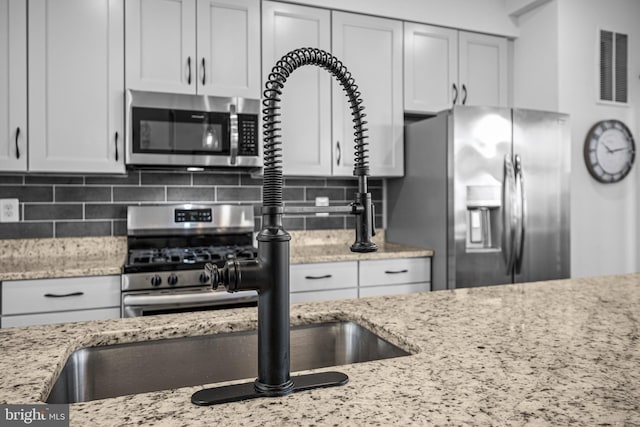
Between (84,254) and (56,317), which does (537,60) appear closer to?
(84,254)

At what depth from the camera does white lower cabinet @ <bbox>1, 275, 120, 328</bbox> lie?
2133 mm

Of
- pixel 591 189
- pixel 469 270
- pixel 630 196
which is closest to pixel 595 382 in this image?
pixel 469 270

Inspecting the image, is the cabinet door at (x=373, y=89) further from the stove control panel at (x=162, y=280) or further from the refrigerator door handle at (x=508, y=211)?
the stove control panel at (x=162, y=280)

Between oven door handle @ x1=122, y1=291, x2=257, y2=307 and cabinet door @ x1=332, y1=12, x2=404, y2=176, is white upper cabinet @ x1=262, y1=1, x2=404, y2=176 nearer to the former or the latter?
cabinet door @ x1=332, y1=12, x2=404, y2=176

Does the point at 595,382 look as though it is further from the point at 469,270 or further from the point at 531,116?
the point at 531,116

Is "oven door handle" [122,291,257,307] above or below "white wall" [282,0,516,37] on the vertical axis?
below

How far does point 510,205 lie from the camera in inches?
113

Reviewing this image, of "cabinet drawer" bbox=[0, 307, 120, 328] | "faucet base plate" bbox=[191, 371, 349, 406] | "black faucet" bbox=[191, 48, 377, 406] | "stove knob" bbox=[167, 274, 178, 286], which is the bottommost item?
"cabinet drawer" bbox=[0, 307, 120, 328]

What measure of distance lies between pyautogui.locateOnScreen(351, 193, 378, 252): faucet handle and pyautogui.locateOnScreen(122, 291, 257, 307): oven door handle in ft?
5.66

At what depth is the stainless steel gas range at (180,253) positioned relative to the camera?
2.29 m

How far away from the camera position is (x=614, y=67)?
3430 mm

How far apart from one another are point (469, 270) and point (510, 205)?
18.9 inches

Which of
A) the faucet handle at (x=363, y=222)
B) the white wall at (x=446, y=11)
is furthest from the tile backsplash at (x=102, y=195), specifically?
the faucet handle at (x=363, y=222)

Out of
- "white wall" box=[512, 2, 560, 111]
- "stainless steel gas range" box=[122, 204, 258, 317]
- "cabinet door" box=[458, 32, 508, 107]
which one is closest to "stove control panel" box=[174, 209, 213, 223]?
"stainless steel gas range" box=[122, 204, 258, 317]
